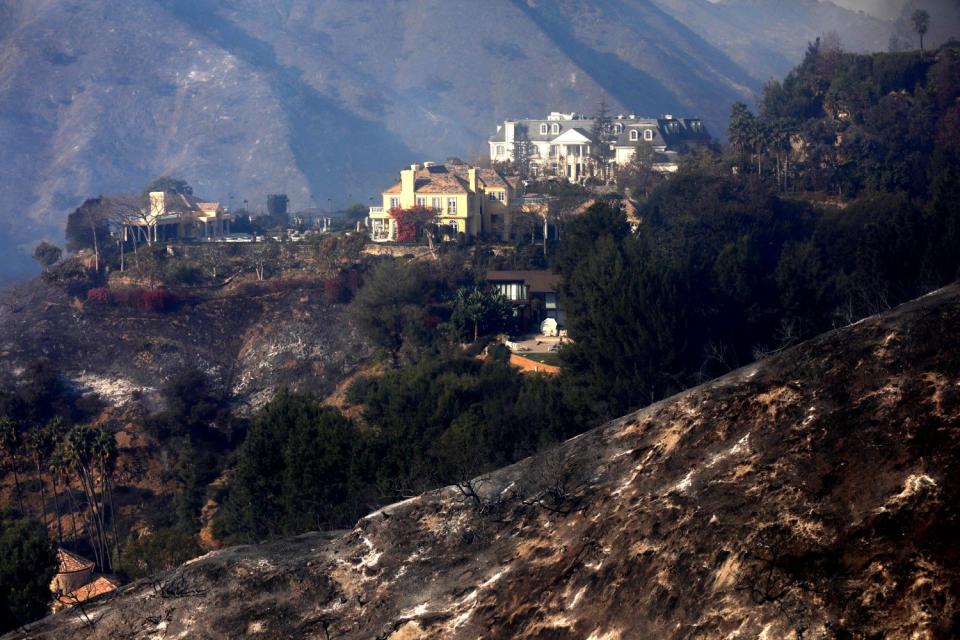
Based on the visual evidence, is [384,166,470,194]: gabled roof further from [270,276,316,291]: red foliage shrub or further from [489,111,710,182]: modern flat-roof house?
[489,111,710,182]: modern flat-roof house

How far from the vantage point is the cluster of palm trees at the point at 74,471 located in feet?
177

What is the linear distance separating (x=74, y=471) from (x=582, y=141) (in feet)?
249

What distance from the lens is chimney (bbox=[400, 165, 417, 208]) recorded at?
3666 inches

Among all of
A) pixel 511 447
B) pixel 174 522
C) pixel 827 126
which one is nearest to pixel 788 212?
pixel 827 126

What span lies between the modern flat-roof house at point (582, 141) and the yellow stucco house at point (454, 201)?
21.4m

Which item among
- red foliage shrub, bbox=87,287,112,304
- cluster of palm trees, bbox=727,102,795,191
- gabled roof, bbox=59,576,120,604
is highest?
cluster of palm trees, bbox=727,102,795,191

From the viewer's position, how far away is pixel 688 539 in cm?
1664

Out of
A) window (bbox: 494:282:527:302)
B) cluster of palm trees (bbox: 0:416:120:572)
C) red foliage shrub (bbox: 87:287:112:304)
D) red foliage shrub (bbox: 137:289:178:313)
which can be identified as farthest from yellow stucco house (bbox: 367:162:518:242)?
cluster of palm trees (bbox: 0:416:120:572)

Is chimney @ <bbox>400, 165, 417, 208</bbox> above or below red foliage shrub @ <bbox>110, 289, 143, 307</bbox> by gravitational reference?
above

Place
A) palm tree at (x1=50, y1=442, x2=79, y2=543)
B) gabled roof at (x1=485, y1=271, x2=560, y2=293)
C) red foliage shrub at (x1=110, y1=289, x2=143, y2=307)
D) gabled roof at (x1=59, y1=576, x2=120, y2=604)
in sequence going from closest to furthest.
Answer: gabled roof at (x1=59, y1=576, x2=120, y2=604) → palm tree at (x1=50, y1=442, x2=79, y2=543) → gabled roof at (x1=485, y1=271, x2=560, y2=293) → red foliage shrub at (x1=110, y1=289, x2=143, y2=307)

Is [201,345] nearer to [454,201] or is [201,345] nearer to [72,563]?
Result: [454,201]

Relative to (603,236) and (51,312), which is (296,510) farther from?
(51,312)

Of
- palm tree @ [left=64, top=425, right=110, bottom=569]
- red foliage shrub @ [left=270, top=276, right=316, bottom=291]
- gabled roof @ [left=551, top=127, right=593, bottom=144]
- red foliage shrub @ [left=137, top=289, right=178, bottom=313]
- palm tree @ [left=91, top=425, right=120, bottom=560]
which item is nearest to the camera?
palm tree @ [left=64, top=425, right=110, bottom=569]

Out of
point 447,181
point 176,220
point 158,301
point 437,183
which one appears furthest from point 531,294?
point 176,220
